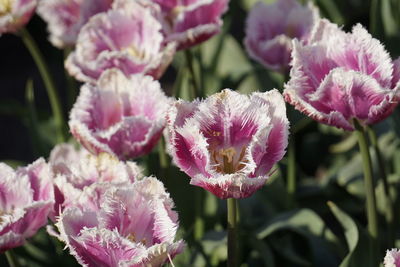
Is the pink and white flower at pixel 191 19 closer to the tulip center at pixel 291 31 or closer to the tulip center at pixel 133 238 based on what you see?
the tulip center at pixel 291 31

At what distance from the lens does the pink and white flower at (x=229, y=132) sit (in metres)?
0.99

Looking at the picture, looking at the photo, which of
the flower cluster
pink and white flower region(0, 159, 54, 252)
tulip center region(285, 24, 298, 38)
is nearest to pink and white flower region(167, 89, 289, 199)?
the flower cluster

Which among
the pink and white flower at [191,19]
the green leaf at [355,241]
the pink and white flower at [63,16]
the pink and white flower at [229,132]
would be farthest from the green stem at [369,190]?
the pink and white flower at [63,16]

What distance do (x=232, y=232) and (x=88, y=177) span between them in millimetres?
227

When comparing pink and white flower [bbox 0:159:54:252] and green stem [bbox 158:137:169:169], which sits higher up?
pink and white flower [bbox 0:159:54:252]

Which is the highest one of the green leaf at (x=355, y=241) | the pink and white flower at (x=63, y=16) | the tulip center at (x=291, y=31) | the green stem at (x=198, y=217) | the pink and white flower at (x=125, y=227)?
the pink and white flower at (x=125, y=227)

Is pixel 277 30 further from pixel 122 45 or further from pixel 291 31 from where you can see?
pixel 122 45

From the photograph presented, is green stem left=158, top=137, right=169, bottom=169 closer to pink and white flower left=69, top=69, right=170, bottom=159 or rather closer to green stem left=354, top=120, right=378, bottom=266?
pink and white flower left=69, top=69, right=170, bottom=159

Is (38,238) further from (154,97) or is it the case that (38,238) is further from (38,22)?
(38,22)

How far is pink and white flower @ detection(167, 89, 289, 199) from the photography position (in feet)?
3.24

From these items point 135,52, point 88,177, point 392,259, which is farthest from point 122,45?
point 392,259

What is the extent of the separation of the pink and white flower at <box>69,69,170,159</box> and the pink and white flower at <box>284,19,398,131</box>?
0.70 ft

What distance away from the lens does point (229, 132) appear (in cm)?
105

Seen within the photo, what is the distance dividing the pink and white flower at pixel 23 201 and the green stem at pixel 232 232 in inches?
A: 9.7
